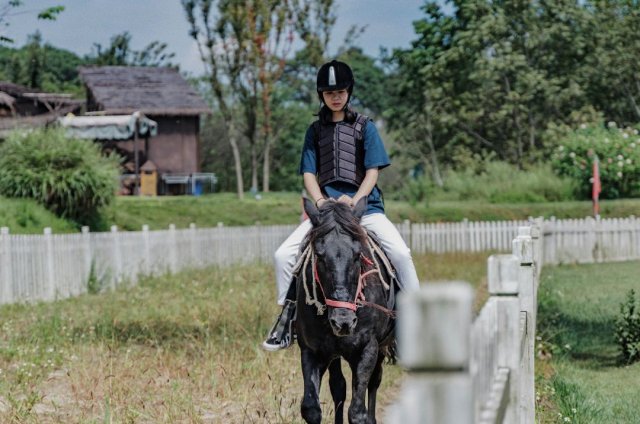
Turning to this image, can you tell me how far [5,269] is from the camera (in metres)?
17.6

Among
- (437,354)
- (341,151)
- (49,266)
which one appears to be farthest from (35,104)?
(437,354)

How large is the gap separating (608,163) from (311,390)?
34.4 metres

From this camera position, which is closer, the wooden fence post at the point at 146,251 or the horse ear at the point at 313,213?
the horse ear at the point at 313,213

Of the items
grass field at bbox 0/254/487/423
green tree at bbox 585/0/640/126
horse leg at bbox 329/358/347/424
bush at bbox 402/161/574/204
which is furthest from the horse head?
green tree at bbox 585/0/640/126

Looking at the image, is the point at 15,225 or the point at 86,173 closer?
the point at 15,225

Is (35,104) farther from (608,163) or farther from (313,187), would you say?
(313,187)

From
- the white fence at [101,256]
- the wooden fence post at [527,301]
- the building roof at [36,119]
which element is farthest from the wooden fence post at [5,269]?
the building roof at [36,119]

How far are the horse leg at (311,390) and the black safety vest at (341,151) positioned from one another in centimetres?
148

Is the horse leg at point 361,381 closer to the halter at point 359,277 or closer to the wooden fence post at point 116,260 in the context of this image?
the halter at point 359,277

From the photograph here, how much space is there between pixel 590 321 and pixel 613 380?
15.4ft

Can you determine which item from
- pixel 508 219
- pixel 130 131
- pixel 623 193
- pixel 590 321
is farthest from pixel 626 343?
pixel 130 131

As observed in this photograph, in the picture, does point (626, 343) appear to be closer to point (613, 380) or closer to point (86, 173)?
point (613, 380)

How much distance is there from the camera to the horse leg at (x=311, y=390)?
22.2ft

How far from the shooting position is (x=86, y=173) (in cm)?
2361
